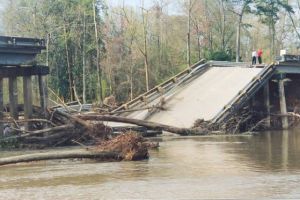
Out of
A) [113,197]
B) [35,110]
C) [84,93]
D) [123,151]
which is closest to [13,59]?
[35,110]

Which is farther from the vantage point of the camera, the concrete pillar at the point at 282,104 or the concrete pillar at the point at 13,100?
the concrete pillar at the point at 282,104

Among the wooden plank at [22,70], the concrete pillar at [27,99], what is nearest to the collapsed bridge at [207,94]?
the wooden plank at [22,70]

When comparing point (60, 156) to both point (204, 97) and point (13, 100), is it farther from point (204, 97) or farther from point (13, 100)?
point (204, 97)

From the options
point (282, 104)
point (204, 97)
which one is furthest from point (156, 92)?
point (282, 104)

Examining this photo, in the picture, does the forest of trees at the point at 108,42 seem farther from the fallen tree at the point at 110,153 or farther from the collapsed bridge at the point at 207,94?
the fallen tree at the point at 110,153

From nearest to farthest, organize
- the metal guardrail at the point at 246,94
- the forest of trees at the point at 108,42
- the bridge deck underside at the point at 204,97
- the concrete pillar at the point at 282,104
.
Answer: the metal guardrail at the point at 246,94 → the bridge deck underside at the point at 204,97 → the concrete pillar at the point at 282,104 → the forest of trees at the point at 108,42

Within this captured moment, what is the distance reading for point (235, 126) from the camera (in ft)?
121

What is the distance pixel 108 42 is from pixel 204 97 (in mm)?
23500

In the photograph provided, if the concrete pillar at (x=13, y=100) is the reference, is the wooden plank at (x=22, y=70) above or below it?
above

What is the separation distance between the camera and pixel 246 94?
129 ft

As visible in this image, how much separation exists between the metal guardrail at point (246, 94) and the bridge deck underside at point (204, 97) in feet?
1.12

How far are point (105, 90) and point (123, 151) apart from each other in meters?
37.2

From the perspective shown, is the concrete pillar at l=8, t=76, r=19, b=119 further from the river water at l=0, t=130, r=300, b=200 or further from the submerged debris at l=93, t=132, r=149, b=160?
the submerged debris at l=93, t=132, r=149, b=160

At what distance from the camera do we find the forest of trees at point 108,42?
59.7 metres
